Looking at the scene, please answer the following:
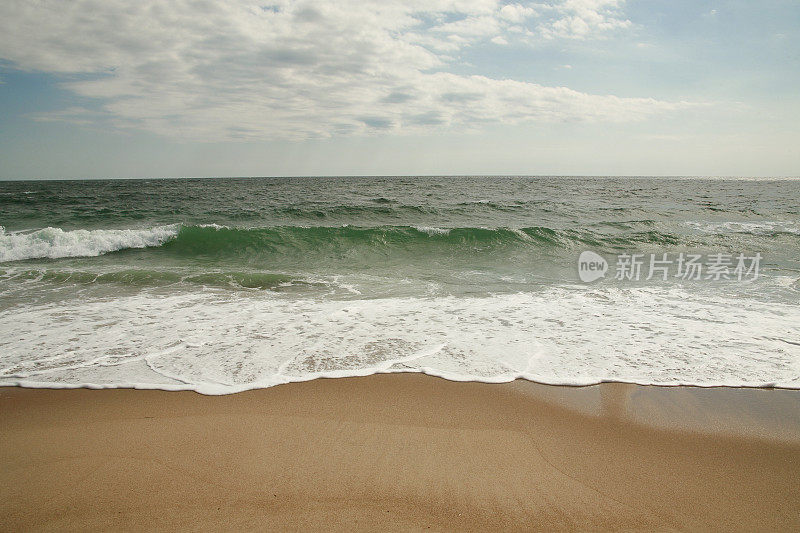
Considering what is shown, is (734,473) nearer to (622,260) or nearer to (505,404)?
(505,404)

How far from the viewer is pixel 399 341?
454 cm

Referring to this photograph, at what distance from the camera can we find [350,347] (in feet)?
14.3

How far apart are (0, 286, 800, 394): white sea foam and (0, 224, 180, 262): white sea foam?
627cm

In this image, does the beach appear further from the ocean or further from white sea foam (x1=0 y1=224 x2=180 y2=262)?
white sea foam (x1=0 y1=224 x2=180 y2=262)

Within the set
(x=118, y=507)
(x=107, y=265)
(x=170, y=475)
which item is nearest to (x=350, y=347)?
(x=170, y=475)

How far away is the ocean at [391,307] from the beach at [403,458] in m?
0.34

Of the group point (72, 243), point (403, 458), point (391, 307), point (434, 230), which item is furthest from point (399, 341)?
point (72, 243)

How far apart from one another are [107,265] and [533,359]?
971 centimetres

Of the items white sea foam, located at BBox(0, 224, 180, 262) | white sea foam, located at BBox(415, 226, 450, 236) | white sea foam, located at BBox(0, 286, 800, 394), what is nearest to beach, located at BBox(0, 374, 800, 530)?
white sea foam, located at BBox(0, 286, 800, 394)

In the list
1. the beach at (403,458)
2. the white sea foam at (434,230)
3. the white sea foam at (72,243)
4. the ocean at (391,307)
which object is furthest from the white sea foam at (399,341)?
the white sea foam at (434,230)

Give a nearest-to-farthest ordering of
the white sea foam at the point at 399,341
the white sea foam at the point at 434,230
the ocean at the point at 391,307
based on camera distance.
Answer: the white sea foam at the point at 399,341 < the ocean at the point at 391,307 < the white sea foam at the point at 434,230

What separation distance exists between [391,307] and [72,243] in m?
10.5

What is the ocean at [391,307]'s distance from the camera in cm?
387

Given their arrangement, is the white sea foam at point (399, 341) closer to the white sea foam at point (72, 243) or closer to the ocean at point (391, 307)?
the ocean at point (391, 307)
